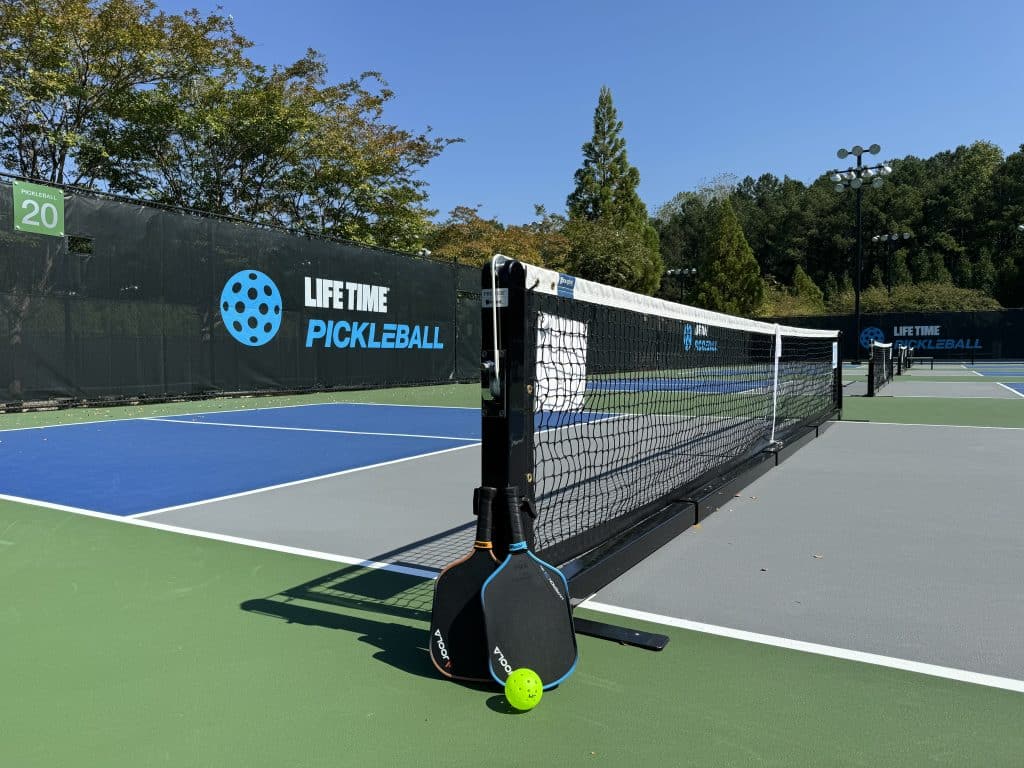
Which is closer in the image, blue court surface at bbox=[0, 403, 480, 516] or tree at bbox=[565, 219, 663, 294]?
blue court surface at bbox=[0, 403, 480, 516]

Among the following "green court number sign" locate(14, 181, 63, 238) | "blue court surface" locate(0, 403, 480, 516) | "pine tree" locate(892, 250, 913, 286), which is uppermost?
"pine tree" locate(892, 250, 913, 286)

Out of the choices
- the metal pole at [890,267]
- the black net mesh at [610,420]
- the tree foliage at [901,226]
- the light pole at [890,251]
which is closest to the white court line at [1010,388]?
the black net mesh at [610,420]

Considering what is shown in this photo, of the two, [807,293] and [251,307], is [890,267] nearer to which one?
[807,293]

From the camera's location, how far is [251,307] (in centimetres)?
1506

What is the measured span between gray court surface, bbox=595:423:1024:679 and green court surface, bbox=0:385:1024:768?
0.31 metres

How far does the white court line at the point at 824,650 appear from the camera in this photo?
7.75ft

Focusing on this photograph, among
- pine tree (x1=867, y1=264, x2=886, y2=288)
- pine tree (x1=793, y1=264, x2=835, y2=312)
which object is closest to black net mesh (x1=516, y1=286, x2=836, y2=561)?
pine tree (x1=793, y1=264, x2=835, y2=312)

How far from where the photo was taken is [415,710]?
219 cm

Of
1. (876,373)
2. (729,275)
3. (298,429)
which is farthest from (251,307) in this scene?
(729,275)

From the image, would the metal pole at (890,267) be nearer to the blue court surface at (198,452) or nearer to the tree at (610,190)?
the tree at (610,190)

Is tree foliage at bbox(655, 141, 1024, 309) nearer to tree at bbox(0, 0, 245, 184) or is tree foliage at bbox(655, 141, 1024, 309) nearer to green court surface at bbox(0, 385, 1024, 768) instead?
tree at bbox(0, 0, 245, 184)

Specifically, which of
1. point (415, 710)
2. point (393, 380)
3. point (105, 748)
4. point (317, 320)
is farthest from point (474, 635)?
point (393, 380)

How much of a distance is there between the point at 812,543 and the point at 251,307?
13.1 m

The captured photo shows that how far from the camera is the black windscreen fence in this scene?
11.7 metres
